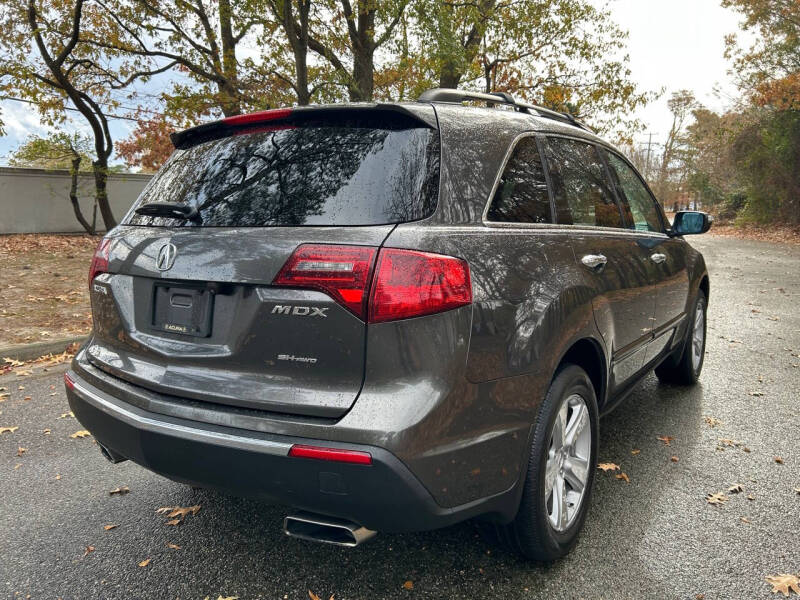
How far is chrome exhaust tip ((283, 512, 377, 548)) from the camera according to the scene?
1.84 m

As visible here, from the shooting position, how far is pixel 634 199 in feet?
12.4

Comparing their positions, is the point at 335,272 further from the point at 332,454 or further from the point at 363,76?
the point at 363,76

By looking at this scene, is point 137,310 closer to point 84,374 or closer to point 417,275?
point 84,374

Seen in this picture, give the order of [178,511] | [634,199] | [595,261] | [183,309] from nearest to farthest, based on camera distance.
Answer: [183,309], [595,261], [178,511], [634,199]

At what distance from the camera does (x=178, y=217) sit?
7.26ft

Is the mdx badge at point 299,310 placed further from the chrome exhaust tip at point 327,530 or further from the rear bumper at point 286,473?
the chrome exhaust tip at point 327,530

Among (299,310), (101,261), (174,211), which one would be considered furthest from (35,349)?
(299,310)

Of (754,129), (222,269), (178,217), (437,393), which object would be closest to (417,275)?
(437,393)

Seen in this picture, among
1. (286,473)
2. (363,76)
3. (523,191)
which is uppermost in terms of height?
(363,76)

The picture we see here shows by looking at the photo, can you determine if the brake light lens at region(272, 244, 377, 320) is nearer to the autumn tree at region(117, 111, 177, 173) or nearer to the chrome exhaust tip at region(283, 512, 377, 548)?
the chrome exhaust tip at region(283, 512, 377, 548)

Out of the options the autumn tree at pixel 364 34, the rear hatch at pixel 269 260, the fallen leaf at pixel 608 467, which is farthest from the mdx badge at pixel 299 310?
the autumn tree at pixel 364 34

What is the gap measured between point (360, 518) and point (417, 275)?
0.74m

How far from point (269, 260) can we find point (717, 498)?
101 inches

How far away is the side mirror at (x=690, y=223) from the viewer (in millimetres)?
4129
